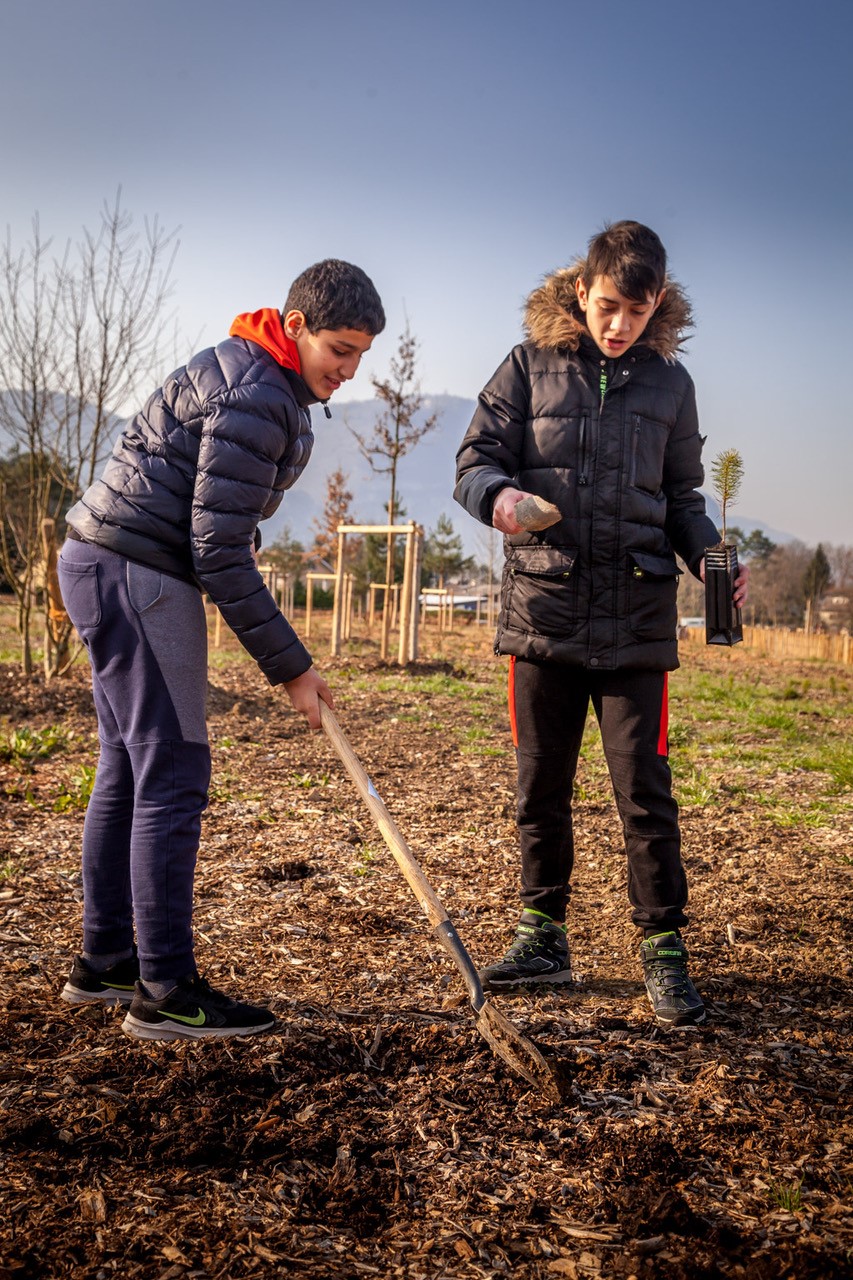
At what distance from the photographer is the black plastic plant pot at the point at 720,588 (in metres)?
2.96

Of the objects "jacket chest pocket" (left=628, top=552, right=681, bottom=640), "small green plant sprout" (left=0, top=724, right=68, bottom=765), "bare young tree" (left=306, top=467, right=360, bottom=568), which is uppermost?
"bare young tree" (left=306, top=467, right=360, bottom=568)

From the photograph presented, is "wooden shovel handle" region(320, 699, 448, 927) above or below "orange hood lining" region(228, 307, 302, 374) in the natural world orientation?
below

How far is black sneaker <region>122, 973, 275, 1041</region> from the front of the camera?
8.61 feet

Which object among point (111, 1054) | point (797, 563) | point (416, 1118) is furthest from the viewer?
point (797, 563)

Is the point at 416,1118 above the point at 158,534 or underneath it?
underneath

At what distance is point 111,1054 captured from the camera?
98.3 inches

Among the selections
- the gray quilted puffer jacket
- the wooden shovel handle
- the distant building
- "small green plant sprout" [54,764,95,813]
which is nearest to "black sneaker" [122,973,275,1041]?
the wooden shovel handle

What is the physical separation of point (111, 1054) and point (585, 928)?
1.87 meters

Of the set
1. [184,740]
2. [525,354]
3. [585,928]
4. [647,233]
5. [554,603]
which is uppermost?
[647,233]

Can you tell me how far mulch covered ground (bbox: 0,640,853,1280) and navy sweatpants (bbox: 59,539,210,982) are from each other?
34 centimetres

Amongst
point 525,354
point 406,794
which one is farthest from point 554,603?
point 406,794

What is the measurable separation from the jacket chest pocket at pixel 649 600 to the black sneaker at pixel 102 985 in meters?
1.79

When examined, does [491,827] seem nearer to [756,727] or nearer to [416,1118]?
[416,1118]

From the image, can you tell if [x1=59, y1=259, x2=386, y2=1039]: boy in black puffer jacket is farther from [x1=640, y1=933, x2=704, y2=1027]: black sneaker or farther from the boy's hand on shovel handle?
[x1=640, y1=933, x2=704, y2=1027]: black sneaker
